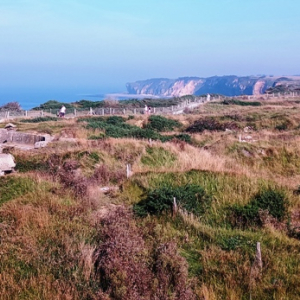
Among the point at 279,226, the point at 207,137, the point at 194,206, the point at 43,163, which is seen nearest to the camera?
the point at 279,226

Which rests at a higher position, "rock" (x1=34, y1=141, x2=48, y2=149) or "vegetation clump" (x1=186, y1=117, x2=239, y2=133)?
"rock" (x1=34, y1=141, x2=48, y2=149)

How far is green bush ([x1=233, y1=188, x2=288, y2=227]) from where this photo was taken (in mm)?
8141

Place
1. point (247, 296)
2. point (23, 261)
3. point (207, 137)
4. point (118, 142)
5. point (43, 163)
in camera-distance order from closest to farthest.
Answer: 1. point (247, 296)
2. point (23, 261)
3. point (43, 163)
4. point (118, 142)
5. point (207, 137)

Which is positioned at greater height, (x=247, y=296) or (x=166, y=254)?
(x=166, y=254)

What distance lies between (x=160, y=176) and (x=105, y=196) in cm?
178

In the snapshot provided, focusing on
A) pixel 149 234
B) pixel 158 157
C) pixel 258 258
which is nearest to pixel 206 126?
pixel 158 157

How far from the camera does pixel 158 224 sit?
7805mm

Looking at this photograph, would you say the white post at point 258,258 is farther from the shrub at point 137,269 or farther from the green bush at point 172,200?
the green bush at point 172,200

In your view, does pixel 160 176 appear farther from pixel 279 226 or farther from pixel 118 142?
pixel 118 142

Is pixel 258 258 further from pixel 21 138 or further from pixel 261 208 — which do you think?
pixel 21 138

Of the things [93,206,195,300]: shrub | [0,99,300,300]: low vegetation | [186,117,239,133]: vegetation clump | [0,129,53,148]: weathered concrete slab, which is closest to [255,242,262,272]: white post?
[0,99,300,300]: low vegetation

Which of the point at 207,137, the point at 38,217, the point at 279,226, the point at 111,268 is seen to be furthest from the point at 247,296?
the point at 207,137

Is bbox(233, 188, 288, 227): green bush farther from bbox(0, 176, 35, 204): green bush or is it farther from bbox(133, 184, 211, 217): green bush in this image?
bbox(0, 176, 35, 204): green bush

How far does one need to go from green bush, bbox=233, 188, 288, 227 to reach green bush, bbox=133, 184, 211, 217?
842mm
